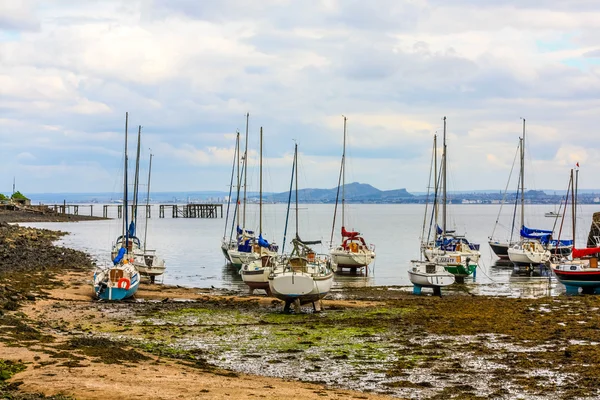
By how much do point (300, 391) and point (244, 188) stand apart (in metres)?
46.3

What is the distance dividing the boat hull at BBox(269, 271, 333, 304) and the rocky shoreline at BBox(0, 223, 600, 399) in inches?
33.4

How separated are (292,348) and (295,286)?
726 centimetres

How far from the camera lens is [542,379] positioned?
56.5ft

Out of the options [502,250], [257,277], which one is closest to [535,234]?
[502,250]

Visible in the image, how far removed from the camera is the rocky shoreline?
52.2 feet

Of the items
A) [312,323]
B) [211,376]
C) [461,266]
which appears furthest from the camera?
[461,266]

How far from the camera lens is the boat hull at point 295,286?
28547 mm

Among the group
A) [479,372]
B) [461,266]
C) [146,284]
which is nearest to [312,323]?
[479,372]

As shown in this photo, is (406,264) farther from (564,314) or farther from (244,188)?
(564,314)

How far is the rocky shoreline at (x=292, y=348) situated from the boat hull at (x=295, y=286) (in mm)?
849

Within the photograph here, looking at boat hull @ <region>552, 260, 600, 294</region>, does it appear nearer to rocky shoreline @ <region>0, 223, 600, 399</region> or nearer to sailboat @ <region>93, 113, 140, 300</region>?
rocky shoreline @ <region>0, 223, 600, 399</region>

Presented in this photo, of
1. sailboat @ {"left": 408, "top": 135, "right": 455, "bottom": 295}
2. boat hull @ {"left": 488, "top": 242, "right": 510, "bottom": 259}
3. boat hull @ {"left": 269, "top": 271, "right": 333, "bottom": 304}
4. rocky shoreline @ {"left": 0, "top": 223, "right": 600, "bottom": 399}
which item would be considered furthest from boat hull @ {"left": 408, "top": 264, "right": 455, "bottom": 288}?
boat hull @ {"left": 488, "top": 242, "right": 510, "bottom": 259}

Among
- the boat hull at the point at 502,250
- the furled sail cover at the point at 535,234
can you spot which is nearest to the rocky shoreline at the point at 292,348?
the furled sail cover at the point at 535,234

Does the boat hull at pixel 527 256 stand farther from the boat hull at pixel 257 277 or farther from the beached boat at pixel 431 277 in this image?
the boat hull at pixel 257 277
